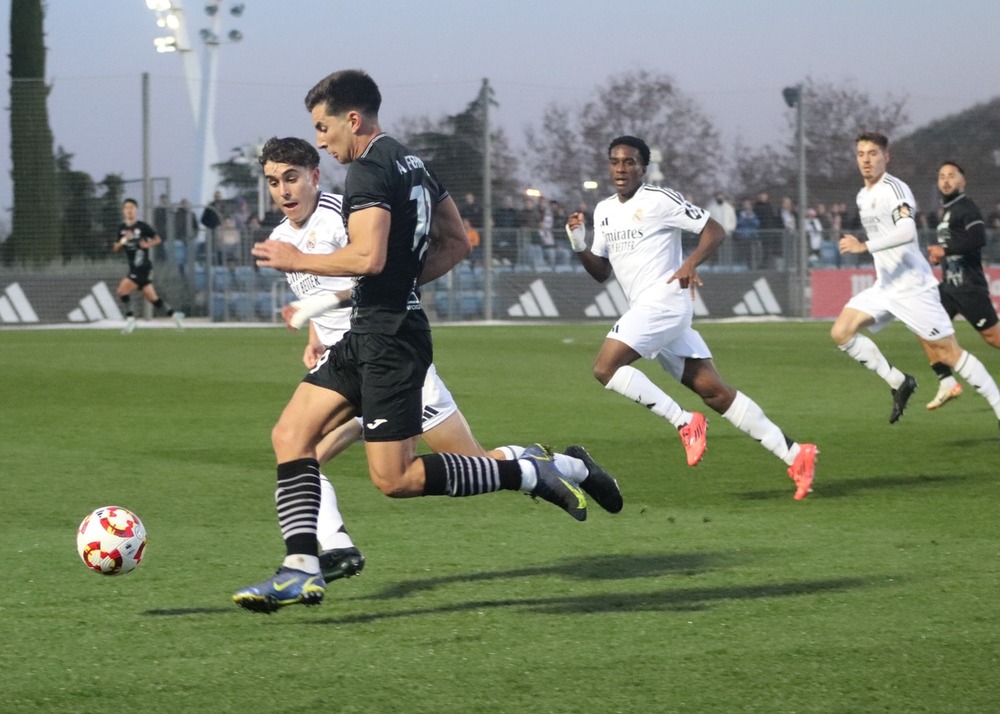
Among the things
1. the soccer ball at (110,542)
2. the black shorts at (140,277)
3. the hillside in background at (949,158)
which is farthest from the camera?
the hillside in background at (949,158)

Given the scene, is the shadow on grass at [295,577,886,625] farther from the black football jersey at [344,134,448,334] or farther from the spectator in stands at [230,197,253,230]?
the spectator in stands at [230,197,253,230]

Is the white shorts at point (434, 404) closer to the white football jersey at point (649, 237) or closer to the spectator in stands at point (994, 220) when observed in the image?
the white football jersey at point (649, 237)

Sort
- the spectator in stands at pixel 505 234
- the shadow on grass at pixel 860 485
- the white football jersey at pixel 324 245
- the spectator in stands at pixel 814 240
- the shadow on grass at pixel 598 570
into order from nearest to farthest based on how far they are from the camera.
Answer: the shadow on grass at pixel 598 570
the white football jersey at pixel 324 245
the shadow on grass at pixel 860 485
the spectator in stands at pixel 505 234
the spectator in stands at pixel 814 240

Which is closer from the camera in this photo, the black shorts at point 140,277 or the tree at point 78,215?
the black shorts at point 140,277

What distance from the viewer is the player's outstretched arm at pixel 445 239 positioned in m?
5.86

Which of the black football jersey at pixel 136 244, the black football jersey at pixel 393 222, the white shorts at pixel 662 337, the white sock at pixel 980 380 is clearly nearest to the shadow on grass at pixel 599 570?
the black football jersey at pixel 393 222

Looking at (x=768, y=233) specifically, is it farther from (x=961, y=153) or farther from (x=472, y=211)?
(x=961, y=153)

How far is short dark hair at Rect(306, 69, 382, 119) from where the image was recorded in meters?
5.35

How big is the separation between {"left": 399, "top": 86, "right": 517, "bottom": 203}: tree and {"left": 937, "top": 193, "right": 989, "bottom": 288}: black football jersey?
64.3 ft

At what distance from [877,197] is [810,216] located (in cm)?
2183

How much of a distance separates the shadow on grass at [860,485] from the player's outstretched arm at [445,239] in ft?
10.2

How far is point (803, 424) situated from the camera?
1217cm

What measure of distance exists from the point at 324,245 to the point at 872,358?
20.9 ft

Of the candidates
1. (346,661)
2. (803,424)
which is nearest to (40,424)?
(803,424)
